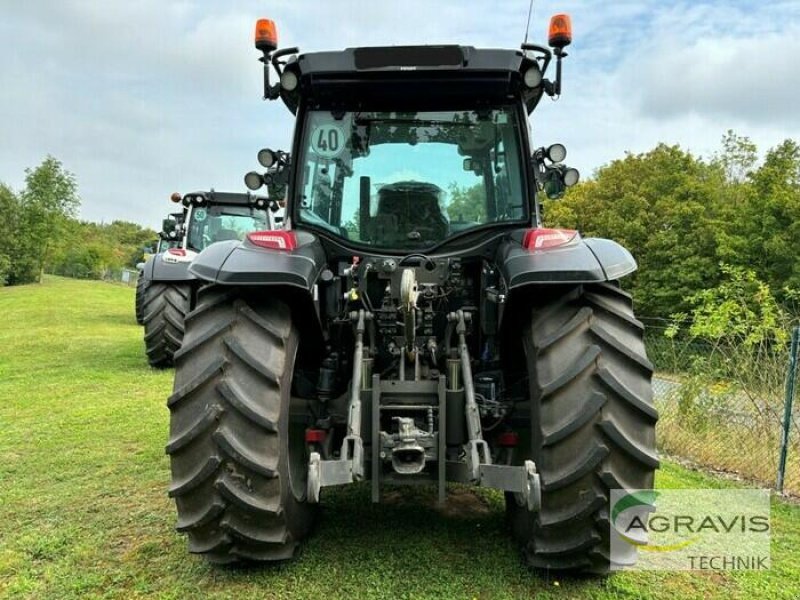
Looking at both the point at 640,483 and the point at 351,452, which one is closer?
the point at 640,483

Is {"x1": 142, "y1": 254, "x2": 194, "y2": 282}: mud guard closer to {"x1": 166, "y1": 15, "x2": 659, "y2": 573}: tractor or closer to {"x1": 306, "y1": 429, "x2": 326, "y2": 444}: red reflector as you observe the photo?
{"x1": 166, "y1": 15, "x2": 659, "y2": 573}: tractor

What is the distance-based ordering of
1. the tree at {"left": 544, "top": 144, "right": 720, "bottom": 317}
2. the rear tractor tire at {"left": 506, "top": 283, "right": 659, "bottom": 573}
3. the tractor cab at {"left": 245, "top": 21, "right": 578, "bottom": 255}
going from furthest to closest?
the tree at {"left": 544, "top": 144, "right": 720, "bottom": 317} → the tractor cab at {"left": 245, "top": 21, "right": 578, "bottom": 255} → the rear tractor tire at {"left": 506, "top": 283, "right": 659, "bottom": 573}

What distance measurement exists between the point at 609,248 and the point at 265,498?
1872mm

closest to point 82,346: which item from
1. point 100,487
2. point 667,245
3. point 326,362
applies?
point 100,487

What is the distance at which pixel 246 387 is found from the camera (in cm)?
262

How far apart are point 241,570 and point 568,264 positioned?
6.47ft

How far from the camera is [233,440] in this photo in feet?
8.31

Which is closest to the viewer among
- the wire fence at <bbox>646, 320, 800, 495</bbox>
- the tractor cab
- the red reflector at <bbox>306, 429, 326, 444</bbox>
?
the red reflector at <bbox>306, 429, 326, 444</bbox>

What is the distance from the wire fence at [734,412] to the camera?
5066mm

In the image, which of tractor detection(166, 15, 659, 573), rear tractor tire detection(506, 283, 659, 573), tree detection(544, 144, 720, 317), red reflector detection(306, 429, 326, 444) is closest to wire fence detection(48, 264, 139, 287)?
tree detection(544, 144, 720, 317)

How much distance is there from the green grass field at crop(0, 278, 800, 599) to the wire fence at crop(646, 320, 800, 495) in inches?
23.6

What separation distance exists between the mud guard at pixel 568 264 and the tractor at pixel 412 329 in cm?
1

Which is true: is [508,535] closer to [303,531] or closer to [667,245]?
[303,531]

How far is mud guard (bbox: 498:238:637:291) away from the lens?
2648 millimetres
